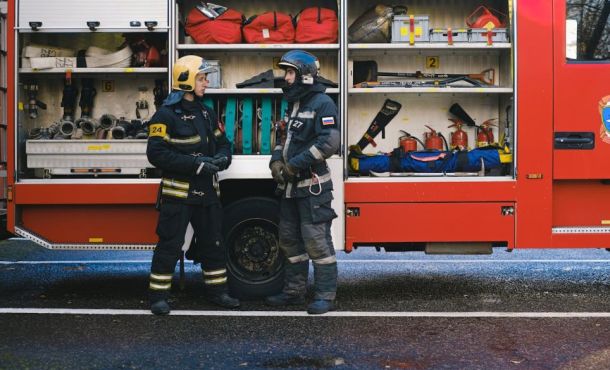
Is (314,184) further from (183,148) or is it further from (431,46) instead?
(431,46)

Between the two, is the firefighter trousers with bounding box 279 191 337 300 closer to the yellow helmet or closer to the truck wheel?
the truck wheel

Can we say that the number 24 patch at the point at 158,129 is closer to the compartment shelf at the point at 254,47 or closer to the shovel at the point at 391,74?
the compartment shelf at the point at 254,47

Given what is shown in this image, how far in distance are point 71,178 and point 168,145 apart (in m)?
1.10

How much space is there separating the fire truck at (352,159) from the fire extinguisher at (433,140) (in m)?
0.45

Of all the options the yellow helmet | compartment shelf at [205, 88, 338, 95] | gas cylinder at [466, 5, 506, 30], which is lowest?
compartment shelf at [205, 88, 338, 95]

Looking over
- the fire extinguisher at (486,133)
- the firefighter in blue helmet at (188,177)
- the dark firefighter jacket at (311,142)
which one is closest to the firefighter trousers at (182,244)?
the firefighter in blue helmet at (188,177)

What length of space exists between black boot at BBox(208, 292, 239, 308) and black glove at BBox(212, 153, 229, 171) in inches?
41.6

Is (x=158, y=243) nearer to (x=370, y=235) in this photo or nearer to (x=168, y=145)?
(x=168, y=145)

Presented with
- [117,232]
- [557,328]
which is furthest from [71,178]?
[557,328]

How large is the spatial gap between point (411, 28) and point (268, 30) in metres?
1.30

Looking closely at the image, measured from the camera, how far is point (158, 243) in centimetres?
620

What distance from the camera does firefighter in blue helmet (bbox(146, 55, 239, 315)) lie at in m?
6.09

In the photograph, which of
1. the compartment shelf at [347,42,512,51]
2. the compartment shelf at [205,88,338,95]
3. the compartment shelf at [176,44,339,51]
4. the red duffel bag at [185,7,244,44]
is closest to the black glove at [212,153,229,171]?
the compartment shelf at [205,88,338,95]

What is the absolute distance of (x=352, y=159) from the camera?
7.08 metres
